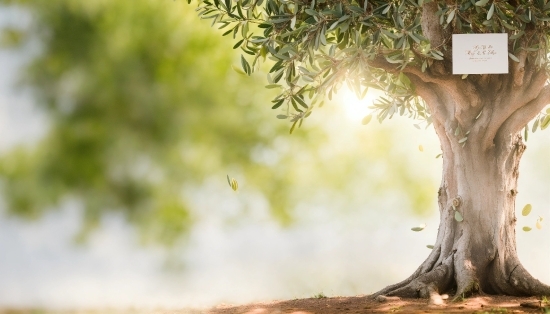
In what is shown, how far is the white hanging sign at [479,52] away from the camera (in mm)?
2836

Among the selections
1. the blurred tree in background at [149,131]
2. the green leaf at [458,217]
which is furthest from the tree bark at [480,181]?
the blurred tree in background at [149,131]

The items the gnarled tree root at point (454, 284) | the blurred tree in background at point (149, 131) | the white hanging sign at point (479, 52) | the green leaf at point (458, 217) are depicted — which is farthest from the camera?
the blurred tree in background at point (149, 131)

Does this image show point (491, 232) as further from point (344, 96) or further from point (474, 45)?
point (344, 96)

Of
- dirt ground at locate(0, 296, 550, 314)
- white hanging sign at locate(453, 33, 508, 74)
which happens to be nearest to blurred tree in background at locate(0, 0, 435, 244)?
dirt ground at locate(0, 296, 550, 314)

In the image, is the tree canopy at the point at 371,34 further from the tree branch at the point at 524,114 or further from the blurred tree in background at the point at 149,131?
the blurred tree in background at the point at 149,131

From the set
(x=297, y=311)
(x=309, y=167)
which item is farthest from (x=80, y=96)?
(x=297, y=311)

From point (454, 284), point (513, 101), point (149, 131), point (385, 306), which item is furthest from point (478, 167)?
point (149, 131)

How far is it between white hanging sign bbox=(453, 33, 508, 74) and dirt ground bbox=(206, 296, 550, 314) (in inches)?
46.2

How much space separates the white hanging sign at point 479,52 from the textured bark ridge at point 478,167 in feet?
0.88

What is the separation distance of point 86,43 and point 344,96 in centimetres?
218

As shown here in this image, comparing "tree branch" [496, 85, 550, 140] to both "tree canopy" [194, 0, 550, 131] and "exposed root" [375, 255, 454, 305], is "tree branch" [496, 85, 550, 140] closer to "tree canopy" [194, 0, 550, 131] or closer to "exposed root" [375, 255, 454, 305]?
"tree canopy" [194, 0, 550, 131]

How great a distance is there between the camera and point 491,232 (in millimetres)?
3227

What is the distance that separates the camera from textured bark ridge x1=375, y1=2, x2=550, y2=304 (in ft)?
10.4

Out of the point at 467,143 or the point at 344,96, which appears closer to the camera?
the point at 467,143
